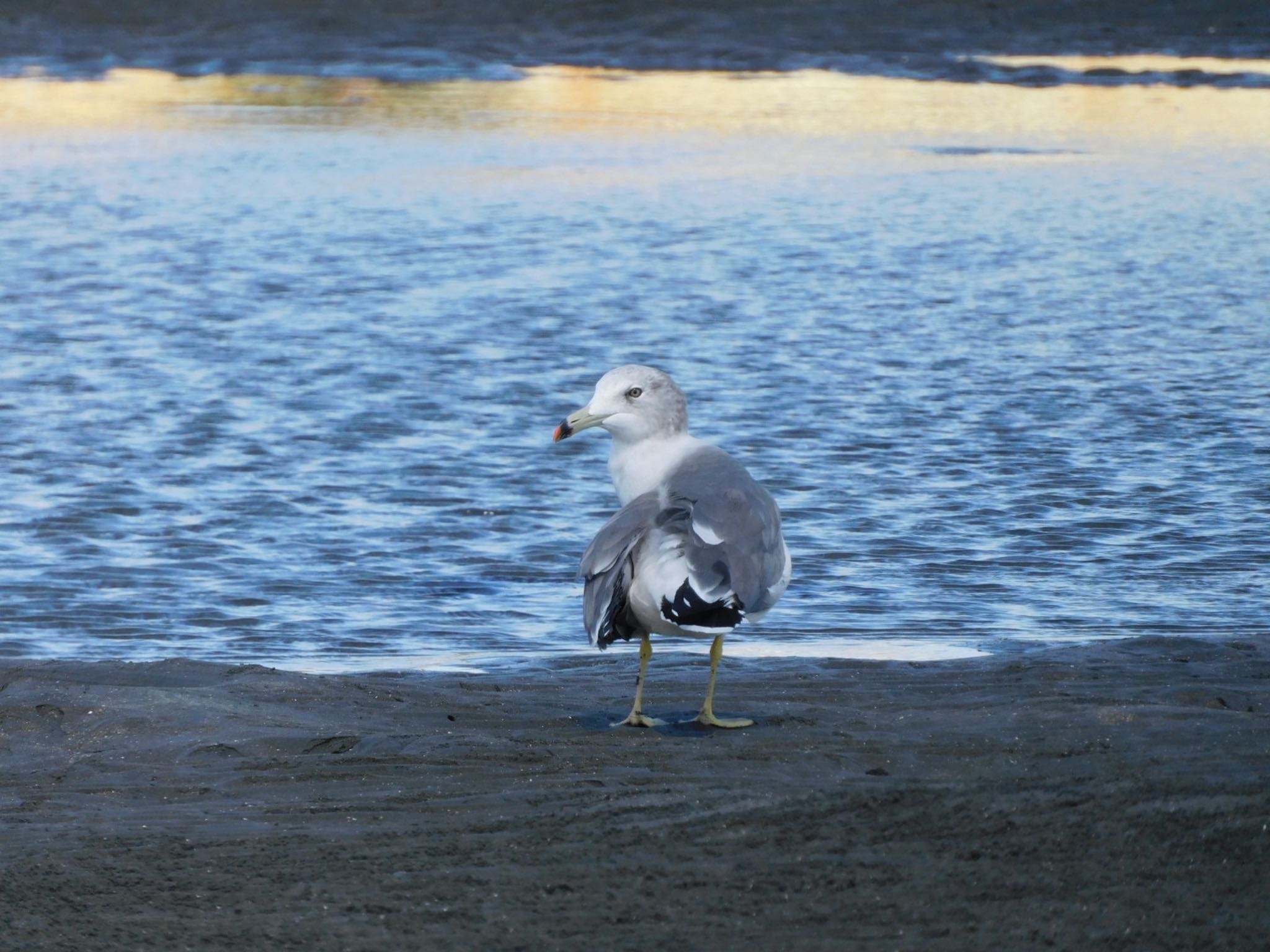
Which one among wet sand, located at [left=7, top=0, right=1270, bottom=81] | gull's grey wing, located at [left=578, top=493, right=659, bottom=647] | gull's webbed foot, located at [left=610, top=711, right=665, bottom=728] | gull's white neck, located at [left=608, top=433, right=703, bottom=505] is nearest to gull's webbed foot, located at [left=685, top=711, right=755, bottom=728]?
gull's webbed foot, located at [left=610, top=711, right=665, bottom=728]

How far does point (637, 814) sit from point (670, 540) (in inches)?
34.8

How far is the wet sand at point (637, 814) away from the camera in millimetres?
Answer: 4219

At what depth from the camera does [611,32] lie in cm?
3078

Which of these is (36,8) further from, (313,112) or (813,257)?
(813,257)

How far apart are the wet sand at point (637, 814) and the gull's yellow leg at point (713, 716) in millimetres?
83

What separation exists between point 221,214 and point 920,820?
47.2ft

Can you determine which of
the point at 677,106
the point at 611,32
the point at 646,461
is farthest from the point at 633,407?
the point at 611,32

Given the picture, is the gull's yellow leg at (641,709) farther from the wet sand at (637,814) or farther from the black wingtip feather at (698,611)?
the black wingtip feather at (698,611)

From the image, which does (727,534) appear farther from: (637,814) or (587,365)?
(587,365)

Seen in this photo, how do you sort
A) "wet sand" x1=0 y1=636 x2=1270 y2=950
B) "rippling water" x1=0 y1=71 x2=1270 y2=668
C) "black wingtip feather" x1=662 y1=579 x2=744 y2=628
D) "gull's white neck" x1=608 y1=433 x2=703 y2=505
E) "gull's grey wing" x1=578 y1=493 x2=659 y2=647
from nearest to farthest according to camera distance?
1. "wet sand" x1=0 y1=636 x2=1270 y2=950
2. "black wingtip feather" x1=662 y1=579 x2=744 y2=628
3. "gull's grey wing" x1=578 y1=493 x2=659 y2=647
4. "gull's white neck" x1=608 y1=433 x2=703 y2=505
5. "rippling water" x1=0 y1=71 x2=1270 y2=668

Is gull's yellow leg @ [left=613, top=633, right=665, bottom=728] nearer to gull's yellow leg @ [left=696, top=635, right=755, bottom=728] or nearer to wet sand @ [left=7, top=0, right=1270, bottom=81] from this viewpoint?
gull's yellow leg @ [left=696, top=635, right=755, bottom=728]

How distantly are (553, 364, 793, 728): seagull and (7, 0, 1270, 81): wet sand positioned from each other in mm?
23508

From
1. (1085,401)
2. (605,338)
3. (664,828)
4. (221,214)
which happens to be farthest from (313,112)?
(664,828)

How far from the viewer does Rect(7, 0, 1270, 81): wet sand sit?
29766 millimetres
